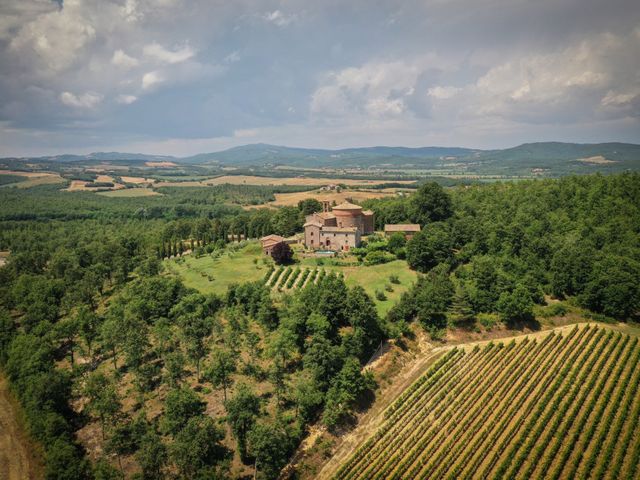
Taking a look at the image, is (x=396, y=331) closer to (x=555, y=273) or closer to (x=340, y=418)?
(x=340, y=418)

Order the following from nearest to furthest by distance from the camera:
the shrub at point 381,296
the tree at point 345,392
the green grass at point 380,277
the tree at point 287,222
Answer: the tree at point 345,392 < the shrub at point 381,296 < the green grass at point 380,277 < the tree at point 287,222

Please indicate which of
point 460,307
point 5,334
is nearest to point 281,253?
point 460,307

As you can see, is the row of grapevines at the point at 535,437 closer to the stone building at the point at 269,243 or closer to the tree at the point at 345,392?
the tree at the point at 345,392

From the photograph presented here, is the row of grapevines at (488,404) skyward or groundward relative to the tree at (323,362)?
groundward

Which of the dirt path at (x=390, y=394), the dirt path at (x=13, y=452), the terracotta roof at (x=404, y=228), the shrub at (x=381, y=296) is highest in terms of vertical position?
the terracotta roof at (x=404, y=228)

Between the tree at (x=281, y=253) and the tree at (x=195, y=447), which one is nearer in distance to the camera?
the tree at (x=195, y=447)

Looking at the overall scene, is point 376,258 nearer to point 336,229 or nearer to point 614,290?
point 336,229

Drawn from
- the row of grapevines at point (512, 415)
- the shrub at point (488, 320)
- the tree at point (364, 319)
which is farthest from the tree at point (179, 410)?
the shrub at point (488, 320)
